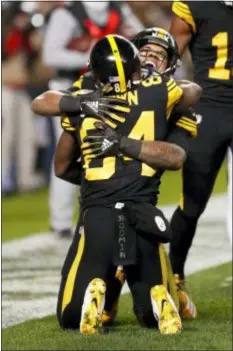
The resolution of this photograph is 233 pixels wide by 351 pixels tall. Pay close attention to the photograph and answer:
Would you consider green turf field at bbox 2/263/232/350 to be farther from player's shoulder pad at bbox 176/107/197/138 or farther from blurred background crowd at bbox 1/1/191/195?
blurred background crowd at bbox 1/1/191/195

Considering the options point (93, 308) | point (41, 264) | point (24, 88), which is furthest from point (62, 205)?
point (24, 88)

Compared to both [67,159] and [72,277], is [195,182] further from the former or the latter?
[72,277]

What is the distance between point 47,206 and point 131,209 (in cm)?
751

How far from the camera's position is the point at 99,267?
630cm

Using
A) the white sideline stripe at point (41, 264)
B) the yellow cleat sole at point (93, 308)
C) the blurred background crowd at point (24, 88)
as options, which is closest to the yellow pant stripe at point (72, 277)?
the yellow cleat sole at point (93, 308)

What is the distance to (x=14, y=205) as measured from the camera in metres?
14.0

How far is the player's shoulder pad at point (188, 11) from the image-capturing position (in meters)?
7.53

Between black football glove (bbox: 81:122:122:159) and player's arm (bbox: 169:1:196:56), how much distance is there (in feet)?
4.31

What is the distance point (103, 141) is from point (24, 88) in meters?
8.80

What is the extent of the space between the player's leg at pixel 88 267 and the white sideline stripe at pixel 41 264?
0.64 metres

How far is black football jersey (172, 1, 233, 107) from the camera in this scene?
7.53 meters

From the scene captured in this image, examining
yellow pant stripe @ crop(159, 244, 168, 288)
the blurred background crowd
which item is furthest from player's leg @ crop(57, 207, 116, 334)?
the blurred background crowd

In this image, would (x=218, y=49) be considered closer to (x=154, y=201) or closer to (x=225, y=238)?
(x=154, y=201)

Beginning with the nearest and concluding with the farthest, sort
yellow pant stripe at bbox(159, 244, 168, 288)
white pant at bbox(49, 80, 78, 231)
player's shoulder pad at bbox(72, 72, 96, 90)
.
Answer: yellow pant stripe at bbox(159, 244, 168, 288), player's shoulder pad at bbox(72, 72, 96, 90), white pant at bbox(49, 80, 78, 231)
